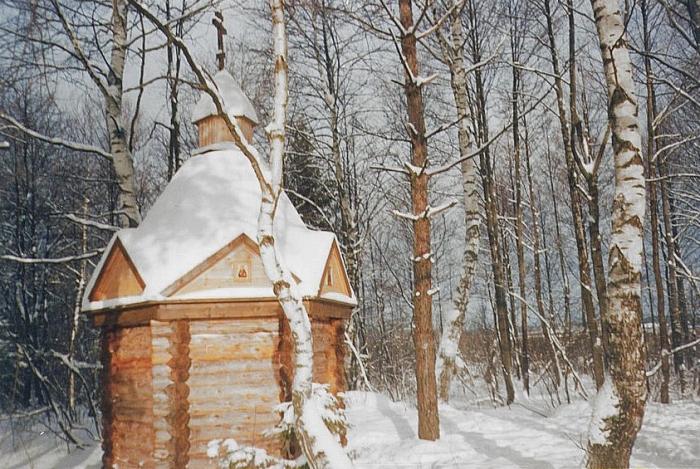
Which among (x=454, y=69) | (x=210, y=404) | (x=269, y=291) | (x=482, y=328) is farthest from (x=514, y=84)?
(x=210, y=404)

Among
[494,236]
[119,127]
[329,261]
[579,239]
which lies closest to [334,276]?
[329,261]

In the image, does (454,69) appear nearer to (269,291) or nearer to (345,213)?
(345,213)

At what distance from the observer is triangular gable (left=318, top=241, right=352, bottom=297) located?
29.4 feet

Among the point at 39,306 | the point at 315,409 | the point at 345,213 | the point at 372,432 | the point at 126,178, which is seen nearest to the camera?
the point at 315,409

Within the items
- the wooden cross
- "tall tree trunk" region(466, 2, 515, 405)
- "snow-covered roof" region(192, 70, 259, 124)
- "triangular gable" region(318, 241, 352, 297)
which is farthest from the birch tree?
"tall tree trunk" region(466, 2, 515, 405)

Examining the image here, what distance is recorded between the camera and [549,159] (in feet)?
86.0

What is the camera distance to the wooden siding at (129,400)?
7.82 meters

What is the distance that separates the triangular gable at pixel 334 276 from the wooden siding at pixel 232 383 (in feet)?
4.38

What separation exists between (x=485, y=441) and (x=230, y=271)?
4693 mm

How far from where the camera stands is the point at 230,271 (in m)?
8.02

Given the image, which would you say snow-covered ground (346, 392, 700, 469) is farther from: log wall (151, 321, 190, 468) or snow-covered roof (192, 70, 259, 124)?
snow-covered roof (192, 70, 259, 124)

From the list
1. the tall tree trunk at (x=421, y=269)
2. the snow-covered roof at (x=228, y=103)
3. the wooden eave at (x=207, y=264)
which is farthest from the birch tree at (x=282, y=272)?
the snow-covered roof at (x=228, y=103)

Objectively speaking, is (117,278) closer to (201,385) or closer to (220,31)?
(201,385)

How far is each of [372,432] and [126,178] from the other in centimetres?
661
